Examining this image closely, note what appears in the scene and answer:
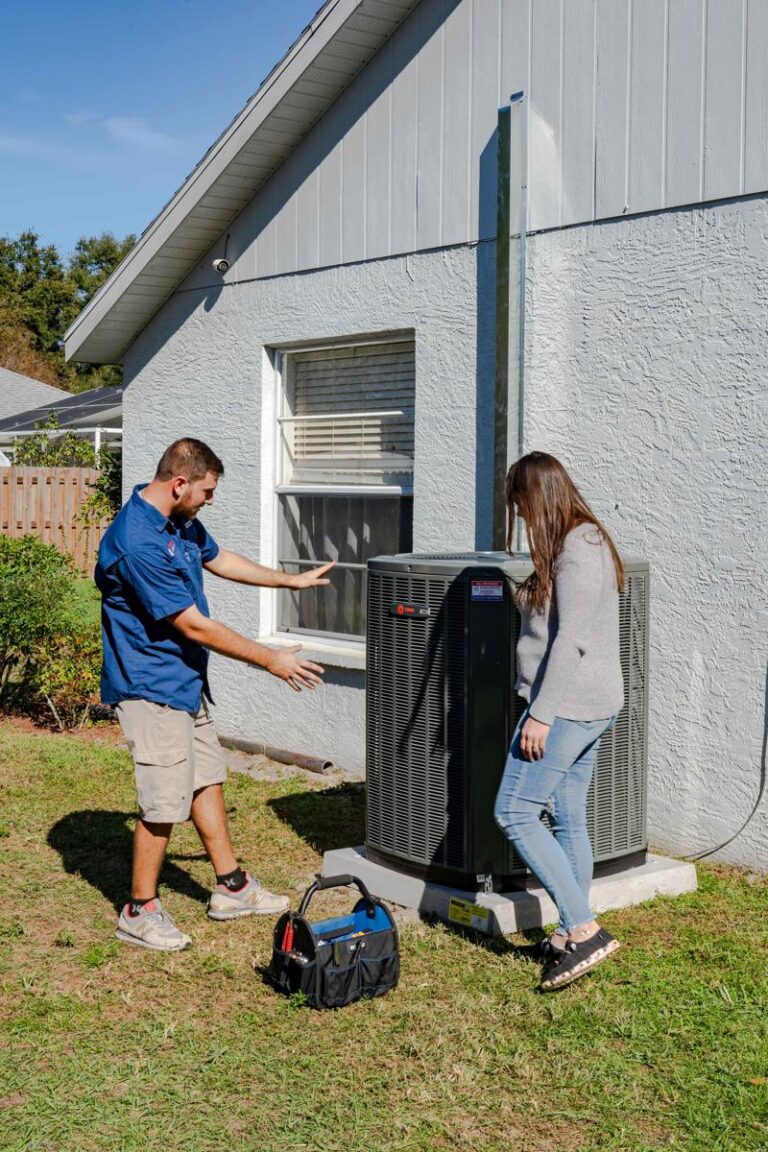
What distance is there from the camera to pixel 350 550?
8.38 m

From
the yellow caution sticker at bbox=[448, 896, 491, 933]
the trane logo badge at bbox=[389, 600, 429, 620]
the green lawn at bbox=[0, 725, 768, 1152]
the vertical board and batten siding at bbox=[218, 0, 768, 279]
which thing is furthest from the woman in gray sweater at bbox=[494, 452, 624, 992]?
the vertical board and batten siding at bbox=[218, 0, 768, 279]

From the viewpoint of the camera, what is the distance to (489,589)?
5270 mm

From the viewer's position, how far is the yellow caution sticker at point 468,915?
5.16m

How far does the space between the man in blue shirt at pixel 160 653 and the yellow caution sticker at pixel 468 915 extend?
3.13ft

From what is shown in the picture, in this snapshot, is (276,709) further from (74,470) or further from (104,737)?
(74,470)

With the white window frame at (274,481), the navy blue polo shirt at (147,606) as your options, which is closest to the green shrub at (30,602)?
the white window frame at (274,481)

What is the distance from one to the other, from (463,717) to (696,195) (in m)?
2.77

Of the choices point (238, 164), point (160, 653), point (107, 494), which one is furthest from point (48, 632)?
point (160, 653)

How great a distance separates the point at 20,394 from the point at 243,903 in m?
29.9

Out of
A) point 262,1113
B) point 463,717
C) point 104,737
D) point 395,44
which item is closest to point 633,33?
point 395,44

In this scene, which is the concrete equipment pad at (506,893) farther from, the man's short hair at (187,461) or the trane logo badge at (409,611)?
the man's short hair at (187,461)

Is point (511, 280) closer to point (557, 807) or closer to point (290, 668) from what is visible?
point (290, 668)

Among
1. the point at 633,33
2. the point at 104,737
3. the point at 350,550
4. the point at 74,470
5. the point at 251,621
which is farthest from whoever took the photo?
the point at 74,470

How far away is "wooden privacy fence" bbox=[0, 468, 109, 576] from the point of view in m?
13.9
